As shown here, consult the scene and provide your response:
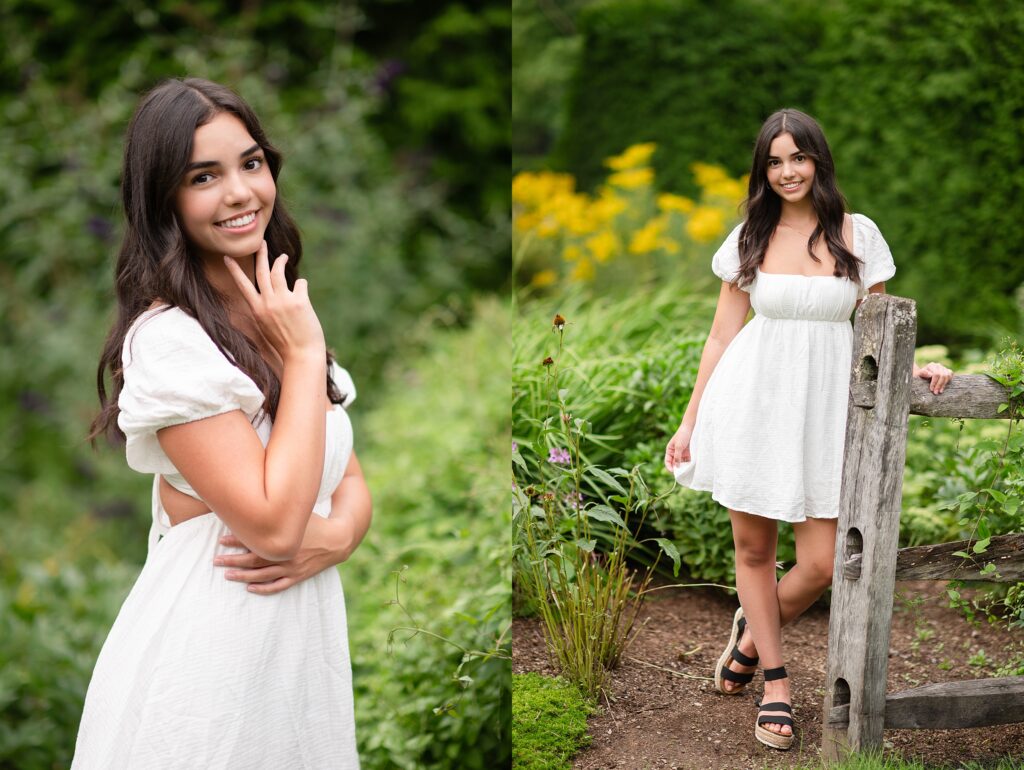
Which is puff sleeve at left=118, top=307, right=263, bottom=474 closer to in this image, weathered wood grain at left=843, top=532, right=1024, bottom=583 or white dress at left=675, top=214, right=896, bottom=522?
white dress at left=675, top=214, right=896, bottom=522

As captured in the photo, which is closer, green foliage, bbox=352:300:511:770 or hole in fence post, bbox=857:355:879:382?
hole in fence post, bbox=857:355:879:382

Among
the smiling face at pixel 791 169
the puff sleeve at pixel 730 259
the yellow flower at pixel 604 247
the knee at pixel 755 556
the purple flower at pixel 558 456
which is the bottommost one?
the knee at pixel 755 556

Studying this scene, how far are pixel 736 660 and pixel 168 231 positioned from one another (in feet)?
4.34

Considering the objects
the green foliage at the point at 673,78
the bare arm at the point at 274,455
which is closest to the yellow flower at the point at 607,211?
the green foliage at the point at 673,78

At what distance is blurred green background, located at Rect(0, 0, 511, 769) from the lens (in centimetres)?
368

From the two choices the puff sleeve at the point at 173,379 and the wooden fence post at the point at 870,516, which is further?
the wooden fence post at the point at 870,516

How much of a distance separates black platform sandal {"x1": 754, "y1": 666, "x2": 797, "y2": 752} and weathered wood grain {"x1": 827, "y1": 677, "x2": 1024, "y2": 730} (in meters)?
0.08

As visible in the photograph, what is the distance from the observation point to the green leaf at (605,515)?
6.46 ft

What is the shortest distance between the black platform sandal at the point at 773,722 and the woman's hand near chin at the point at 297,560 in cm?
85

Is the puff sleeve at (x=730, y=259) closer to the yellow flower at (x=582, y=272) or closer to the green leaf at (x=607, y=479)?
the green leaf at (x=607, y=479)

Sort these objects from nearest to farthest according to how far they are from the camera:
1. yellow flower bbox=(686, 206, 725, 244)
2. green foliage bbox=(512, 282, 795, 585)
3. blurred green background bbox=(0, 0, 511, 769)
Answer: green foliage bbox=(512, 282, 795, 585) < blurred green background bbox=(0, 0, 511, 769) < yellow flower bbox=(686, 206, 725, 244)

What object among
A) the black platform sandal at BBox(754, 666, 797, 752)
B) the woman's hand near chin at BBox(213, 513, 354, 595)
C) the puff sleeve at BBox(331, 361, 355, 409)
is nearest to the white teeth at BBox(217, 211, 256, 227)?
the puff sleeve at BBox(331, 361, 355, 409)

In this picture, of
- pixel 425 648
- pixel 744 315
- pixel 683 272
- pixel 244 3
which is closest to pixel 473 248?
pixel 244 3

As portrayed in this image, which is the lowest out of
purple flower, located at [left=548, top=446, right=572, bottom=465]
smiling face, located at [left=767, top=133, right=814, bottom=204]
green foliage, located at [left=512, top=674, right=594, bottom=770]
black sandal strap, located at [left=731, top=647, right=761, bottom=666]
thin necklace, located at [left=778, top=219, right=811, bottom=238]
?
green foliage, located at [left=512, top=674, right=594, bottom=770]
